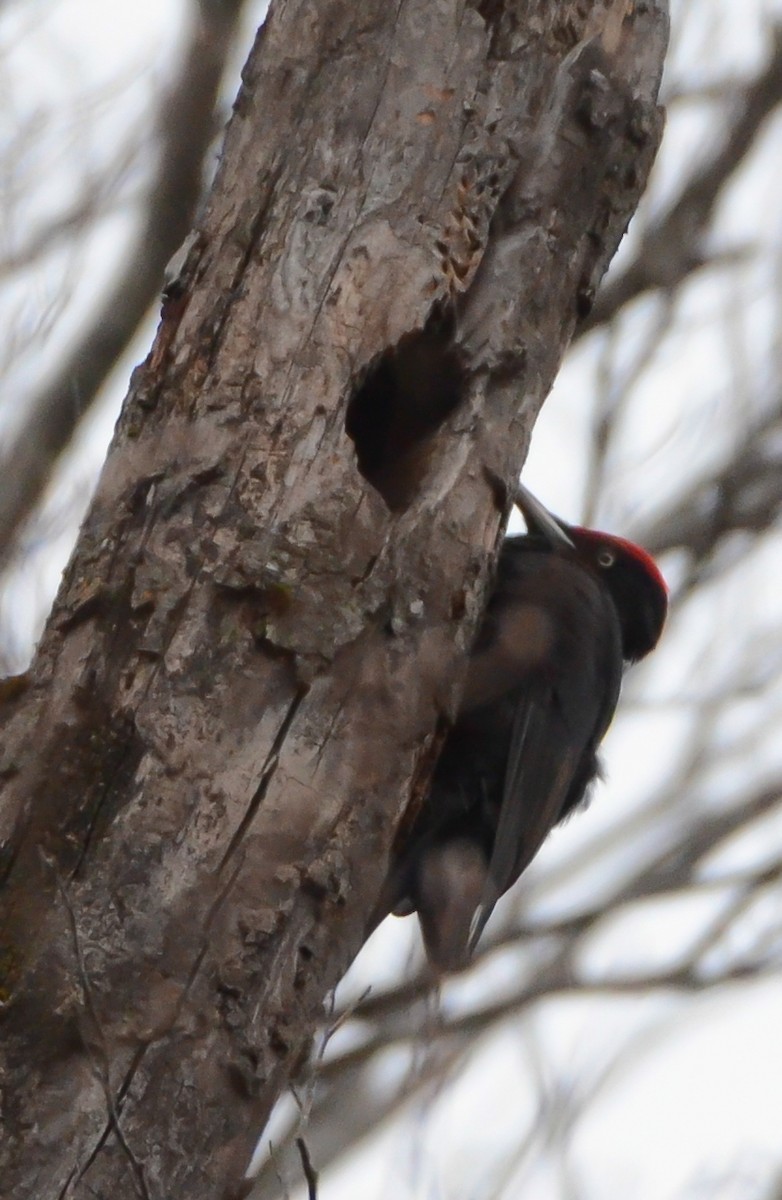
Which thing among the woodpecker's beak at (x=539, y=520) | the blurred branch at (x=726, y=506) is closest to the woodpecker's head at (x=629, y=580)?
the woodpecker's beak at (x=539, y=520)

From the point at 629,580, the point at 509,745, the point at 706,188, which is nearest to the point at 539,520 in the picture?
the point at 629,580

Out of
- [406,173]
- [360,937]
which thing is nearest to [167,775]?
[360,937]

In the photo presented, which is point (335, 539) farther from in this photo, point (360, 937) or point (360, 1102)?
point (360, 1102)

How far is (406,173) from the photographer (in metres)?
2.43

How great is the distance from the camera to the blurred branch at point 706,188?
15.6ft

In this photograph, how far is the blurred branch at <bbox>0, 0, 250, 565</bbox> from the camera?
334 cm

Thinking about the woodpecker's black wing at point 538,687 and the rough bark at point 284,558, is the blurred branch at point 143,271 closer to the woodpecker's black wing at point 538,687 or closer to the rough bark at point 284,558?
the rough bark at point 284,558

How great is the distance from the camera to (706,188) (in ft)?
15.9

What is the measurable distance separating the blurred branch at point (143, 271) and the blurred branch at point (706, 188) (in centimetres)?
174

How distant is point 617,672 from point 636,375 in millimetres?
1760

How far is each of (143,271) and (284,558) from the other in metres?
1.50

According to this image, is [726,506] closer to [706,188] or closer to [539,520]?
[706,188]

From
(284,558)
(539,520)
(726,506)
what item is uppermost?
(284,558)

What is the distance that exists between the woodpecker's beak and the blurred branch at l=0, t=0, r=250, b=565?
3.22 ft
